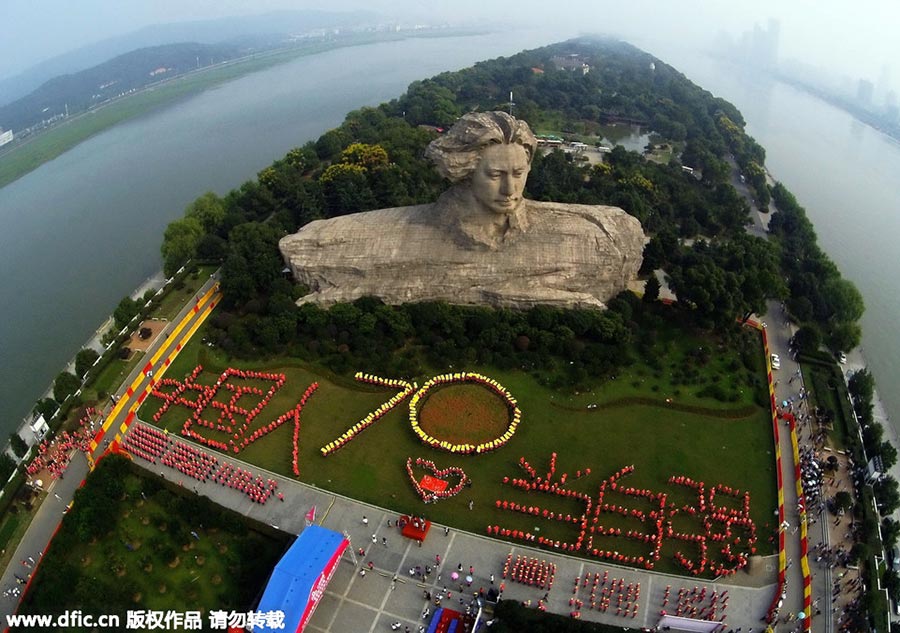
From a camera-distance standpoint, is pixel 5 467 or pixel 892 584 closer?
pixel 892 584

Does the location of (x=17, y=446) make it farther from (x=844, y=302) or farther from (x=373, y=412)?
(x=844, y=302)

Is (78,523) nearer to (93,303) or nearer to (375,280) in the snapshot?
(375,280)

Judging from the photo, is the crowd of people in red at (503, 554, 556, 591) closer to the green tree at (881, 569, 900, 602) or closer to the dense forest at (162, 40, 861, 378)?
the dense forest at (162, 40, 861, 378)

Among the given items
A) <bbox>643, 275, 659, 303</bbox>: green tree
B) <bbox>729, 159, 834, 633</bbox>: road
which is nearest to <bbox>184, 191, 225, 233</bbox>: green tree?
<bbox>643, 275, 659, 303</bbox>: green tree

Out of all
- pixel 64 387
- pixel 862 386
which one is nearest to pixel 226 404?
pixel 64 387

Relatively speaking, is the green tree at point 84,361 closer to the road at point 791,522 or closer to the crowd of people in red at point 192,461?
the crowd of people in red at point 192,461

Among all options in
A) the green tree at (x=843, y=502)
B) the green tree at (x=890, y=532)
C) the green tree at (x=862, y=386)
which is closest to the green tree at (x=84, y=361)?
the green tree at (x=843, y=502)

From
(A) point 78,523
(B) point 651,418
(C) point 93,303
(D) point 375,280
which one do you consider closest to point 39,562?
(A) point 78,523
